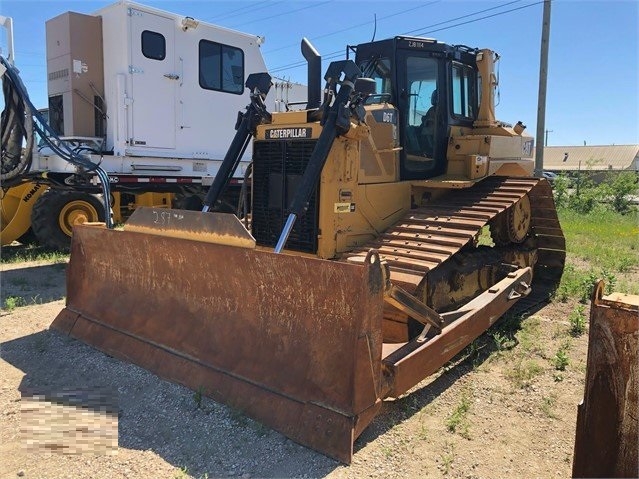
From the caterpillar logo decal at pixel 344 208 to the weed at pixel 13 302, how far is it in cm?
390

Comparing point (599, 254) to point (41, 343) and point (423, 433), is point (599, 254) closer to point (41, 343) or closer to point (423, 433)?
point (423, 433)

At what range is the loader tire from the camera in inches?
340

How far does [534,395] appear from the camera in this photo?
13.3 ft

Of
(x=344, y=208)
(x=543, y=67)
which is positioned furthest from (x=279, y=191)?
(x=543, y=67)

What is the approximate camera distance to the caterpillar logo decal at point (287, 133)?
4977mm

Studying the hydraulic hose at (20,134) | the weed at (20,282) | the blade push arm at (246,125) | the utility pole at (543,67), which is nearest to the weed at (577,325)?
the blade push arm at (246,125)

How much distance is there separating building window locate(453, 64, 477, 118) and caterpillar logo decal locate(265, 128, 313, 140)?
214 cm

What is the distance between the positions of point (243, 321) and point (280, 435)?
0.88m

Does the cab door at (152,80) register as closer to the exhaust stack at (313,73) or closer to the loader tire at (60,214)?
the loader tire at (60,214)

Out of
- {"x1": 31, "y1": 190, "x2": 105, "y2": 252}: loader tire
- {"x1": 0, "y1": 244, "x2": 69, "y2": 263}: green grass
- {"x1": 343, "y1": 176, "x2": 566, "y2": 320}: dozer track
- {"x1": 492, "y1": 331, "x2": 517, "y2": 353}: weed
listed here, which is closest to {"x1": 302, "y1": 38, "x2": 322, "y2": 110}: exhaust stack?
{"x1": 343, "y1": 176, "x2": 566, "y2": 320}: dozer track

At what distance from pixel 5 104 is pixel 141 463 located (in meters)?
7.60

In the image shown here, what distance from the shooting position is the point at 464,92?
6.39 m

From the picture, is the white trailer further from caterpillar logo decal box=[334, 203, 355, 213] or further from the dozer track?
the dozer track

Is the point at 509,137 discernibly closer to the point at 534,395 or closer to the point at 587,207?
the point at 534,395
